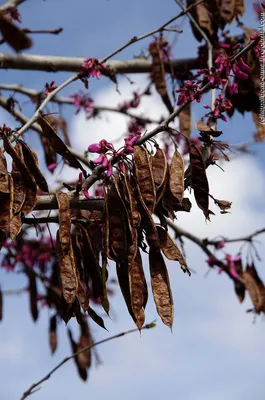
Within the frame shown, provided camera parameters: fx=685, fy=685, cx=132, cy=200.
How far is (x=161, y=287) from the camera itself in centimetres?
199

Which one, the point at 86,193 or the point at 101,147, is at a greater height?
the point at 101,147

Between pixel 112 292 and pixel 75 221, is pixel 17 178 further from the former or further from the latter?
pixel 112 292

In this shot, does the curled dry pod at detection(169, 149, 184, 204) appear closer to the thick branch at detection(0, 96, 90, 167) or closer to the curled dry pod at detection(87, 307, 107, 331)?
the curled dry pod at detection(87, 307, 107, 331)

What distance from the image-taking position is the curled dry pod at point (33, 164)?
219 cm

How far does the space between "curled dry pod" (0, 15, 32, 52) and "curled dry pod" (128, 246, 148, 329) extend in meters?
0.70

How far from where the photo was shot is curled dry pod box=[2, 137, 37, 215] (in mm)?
2135

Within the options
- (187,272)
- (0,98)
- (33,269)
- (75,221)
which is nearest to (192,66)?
(0,98)

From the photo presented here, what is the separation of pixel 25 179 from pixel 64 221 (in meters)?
0.18

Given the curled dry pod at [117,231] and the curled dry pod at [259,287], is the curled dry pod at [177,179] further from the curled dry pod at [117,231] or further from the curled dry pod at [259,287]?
the curled dry pod at [259,287]

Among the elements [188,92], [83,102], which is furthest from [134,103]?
[188,92]

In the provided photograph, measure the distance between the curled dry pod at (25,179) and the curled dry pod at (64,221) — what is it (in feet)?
0.26

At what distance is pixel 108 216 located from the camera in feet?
6.58

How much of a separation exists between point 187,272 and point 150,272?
12 cm

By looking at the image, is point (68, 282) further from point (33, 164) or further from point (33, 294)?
point (33, 294)
